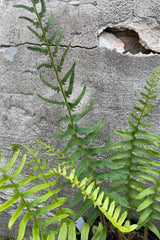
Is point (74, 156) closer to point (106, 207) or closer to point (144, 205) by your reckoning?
point (106, 207)

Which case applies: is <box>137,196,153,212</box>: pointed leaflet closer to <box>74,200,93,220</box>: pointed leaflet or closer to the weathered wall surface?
<box>74,200,93,220</box>: pointed leaflet

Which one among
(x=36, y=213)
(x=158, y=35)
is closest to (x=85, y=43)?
(x=158, y=35)

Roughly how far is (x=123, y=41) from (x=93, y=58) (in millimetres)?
206

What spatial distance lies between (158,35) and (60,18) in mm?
540

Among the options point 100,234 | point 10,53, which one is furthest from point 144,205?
point 10,53

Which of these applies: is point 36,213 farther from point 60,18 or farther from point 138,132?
point 60,18

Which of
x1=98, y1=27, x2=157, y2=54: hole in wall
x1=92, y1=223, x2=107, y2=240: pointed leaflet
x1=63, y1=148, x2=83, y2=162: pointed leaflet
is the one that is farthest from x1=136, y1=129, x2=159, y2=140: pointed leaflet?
x1=98, y1=27, x2=157, y2=54: hole in wall

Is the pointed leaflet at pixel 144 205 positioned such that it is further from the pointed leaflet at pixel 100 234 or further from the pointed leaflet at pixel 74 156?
the pointed leaflet at pixel 74 156

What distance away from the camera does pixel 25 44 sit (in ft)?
4.38

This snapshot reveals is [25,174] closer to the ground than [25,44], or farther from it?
closer to the ground

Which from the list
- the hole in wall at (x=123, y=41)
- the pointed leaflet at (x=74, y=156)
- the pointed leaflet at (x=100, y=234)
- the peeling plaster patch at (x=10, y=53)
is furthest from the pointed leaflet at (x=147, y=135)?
the peeling plaster patch at (x=10, y=53)

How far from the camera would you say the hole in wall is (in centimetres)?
127

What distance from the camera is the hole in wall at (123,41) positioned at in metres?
1.27

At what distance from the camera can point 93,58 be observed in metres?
1.27
